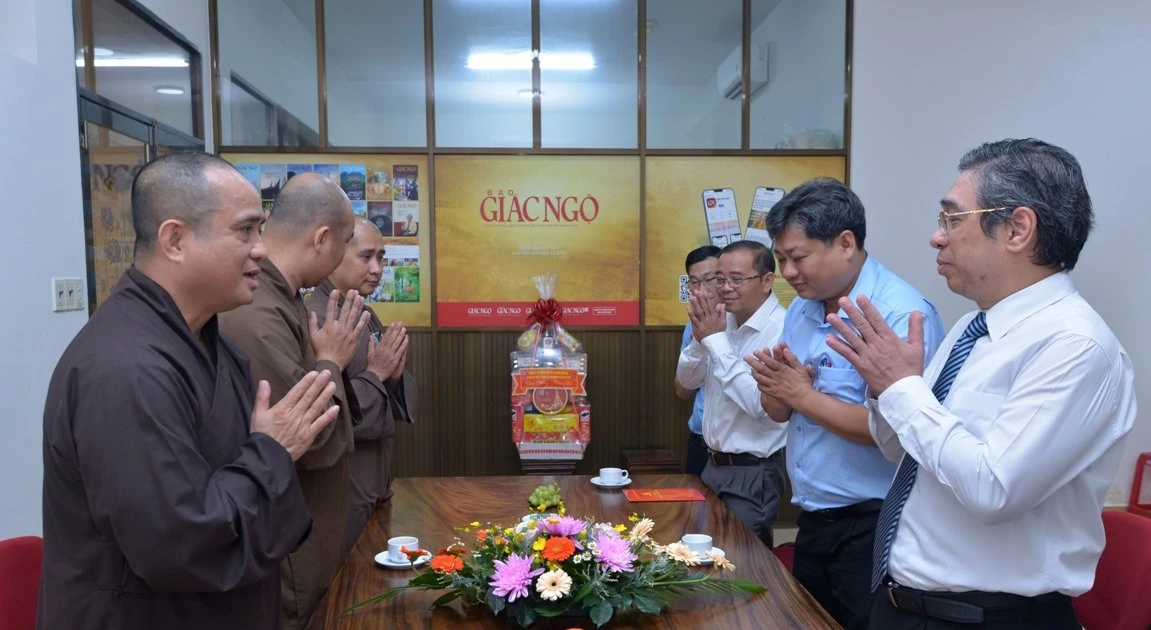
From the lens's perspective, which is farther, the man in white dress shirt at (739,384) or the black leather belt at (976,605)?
the man in white dress shirt at (739,384)

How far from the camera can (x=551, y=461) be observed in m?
3.67

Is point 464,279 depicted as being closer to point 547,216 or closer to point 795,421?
point 547,216

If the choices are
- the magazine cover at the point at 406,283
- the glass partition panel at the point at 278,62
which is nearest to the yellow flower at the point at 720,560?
the magazine cover at the point at 406,283

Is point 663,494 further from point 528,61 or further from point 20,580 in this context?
point 528,61

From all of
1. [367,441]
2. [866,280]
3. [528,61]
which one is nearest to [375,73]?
[528,61]

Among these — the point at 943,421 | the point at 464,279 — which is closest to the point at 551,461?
the point at 464,279

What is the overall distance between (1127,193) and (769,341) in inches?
120

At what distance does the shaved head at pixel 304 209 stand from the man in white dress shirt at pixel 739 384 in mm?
1285

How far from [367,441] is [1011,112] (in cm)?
413

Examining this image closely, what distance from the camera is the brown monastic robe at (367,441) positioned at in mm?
2451

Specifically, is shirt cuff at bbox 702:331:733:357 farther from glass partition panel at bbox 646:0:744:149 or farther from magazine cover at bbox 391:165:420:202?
magazine cover at bbox 391:165:420:202

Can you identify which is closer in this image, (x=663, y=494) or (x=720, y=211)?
(x=663, y=494)

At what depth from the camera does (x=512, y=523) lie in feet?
7.37

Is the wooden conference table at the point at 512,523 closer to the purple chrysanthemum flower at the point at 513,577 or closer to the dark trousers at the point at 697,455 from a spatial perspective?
the purple chrysanthemum flower at the point at 513,577
